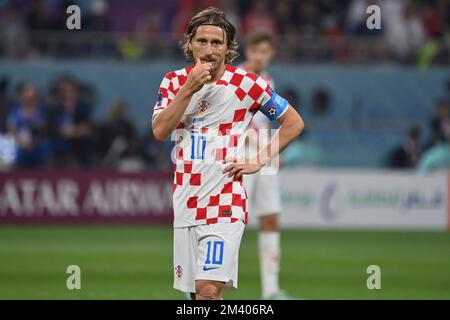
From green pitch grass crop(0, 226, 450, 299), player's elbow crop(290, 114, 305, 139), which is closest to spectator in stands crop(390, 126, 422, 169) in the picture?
green pitch grass crop(0, 226, 450, 299)

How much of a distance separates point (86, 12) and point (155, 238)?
6045mm

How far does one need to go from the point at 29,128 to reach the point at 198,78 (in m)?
12.2

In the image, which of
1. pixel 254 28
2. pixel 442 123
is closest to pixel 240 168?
pixel 442 123

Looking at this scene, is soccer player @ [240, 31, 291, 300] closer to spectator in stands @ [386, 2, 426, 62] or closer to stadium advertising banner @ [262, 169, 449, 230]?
stadium advertising banner @ [262, 169, 449, 230]

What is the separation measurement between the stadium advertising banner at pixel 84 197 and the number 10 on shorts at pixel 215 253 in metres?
11.5

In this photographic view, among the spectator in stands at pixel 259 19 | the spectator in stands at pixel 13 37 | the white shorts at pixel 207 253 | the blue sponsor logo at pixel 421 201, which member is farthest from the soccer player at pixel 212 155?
the spectator in stands at pixel 259 19

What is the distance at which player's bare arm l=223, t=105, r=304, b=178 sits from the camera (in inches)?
270

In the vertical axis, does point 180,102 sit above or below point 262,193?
above

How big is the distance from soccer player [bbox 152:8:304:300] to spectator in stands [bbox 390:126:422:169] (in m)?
12.8

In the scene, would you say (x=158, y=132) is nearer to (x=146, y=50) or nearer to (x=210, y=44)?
(x=210, y=44)

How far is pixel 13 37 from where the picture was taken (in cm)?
1972

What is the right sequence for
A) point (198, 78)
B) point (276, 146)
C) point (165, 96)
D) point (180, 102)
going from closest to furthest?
point (198, 78)
point (180, 102)
point (165, 96)
point (276, 146)

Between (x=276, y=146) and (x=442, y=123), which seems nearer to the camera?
(x=276, y=146)

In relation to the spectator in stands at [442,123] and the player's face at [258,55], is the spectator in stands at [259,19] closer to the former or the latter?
the spectator in stands at [442,123]
